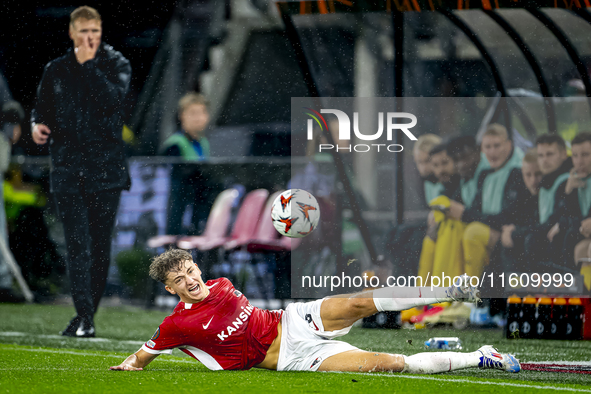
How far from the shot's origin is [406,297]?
14.6 ft

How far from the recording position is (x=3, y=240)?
877 centimetres

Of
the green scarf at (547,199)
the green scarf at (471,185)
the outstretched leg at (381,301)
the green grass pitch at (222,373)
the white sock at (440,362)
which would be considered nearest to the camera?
the green grass pitch at (222,373)

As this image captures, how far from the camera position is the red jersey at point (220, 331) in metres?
4.52

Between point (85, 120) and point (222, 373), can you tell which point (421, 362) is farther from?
point (85, 120)

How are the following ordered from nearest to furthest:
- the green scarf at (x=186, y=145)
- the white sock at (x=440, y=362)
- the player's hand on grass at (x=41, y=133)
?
the white sock at (x=440, y=362) < the player's hand on grass at (x=41, y=133) < the green scarf at (x=186, y=145)

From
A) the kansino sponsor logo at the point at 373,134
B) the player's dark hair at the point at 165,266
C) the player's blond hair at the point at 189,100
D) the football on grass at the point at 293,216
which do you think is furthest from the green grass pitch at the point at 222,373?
the player's blond hair at the point at 189,100

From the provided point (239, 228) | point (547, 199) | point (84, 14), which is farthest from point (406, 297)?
point (84, 14)

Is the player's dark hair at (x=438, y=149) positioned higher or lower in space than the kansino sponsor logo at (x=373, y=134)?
lower

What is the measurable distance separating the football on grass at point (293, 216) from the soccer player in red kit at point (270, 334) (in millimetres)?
1352

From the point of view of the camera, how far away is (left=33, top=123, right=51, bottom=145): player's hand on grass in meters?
7.65

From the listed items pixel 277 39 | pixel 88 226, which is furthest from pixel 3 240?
pixel 277 39

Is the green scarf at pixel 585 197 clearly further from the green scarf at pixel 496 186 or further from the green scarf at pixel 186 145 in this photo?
the green scarf at pixel 186 145

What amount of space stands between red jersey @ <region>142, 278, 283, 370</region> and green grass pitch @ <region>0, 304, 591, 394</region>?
4.1 inches

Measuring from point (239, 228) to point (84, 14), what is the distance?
271 centimetres
